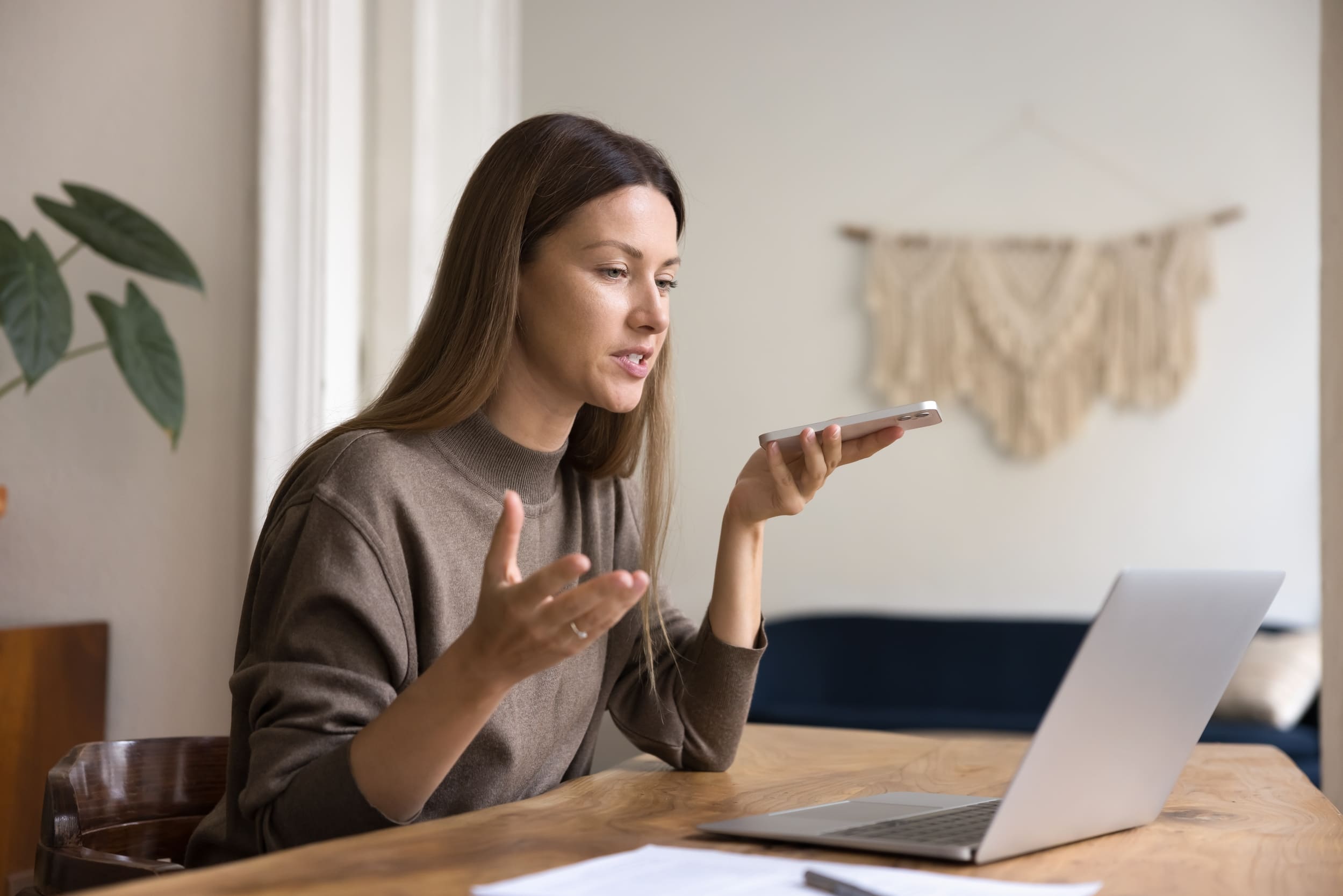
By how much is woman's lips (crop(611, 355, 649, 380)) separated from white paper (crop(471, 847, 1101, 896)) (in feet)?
2.00

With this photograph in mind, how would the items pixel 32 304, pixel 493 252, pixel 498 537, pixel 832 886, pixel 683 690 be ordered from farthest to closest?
pixel 32 304 < pixel 683 690 < pixel 493 252 < pixel 498 537 < pixel 832 886

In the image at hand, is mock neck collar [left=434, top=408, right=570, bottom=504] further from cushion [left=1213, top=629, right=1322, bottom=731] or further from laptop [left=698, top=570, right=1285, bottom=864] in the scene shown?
cushion [left=1213, top=629, right=1322, bottom=731]

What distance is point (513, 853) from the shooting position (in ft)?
2.79

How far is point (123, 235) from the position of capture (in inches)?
74.6

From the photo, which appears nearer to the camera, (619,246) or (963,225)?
(619,246)

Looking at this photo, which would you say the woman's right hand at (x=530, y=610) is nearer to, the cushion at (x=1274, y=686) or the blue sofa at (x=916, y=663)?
the cushion at (x=1274, y=686)

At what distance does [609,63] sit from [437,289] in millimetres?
2870

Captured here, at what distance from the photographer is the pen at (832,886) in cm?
72

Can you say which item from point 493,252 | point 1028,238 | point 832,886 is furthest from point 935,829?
point 1028,238

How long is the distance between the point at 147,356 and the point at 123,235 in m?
0.19

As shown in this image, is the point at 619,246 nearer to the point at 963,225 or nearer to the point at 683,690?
the point at 683,690

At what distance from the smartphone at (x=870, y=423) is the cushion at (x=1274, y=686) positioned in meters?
2.07

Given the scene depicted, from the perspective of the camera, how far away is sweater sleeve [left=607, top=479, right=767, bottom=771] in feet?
A: 4.41

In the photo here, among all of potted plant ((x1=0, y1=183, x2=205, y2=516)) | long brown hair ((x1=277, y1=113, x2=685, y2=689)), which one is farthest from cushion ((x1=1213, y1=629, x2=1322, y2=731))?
potted plant ((x1=0, y1=183, x2=205, y2=516))
